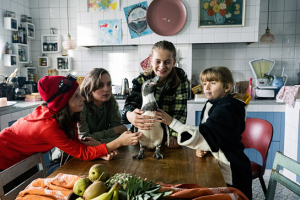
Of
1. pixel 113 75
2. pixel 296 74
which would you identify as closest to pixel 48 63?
pixel 113 75

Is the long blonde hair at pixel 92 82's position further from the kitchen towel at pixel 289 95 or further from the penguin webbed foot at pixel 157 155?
the kitchen towel at pixel 289 95

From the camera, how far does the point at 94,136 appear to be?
57.2 inches

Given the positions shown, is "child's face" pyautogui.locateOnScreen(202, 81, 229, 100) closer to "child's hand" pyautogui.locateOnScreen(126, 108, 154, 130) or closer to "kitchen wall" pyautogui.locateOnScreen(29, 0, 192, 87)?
"child's hand" pyautogui.locateOnScreen(126, 108, 154, 130)

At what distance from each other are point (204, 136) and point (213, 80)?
1.14ft

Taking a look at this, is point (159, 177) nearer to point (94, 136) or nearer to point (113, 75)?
point (94, 136)

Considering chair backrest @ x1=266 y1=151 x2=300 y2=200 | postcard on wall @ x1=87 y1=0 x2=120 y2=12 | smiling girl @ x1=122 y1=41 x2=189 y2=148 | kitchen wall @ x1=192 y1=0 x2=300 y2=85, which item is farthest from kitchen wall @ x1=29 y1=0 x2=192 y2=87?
chair backrest @ x1=266 y1=151 x2=300 y2=200

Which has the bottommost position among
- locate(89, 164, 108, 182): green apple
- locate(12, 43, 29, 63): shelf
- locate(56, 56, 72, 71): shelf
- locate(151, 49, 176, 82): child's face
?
locate(89, 164, 108, 182): green apple

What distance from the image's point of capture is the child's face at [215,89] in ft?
4.31

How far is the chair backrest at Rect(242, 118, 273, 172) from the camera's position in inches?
66.3

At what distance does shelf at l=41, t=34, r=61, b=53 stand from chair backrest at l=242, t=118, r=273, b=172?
9.30 feet

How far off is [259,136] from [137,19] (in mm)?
2009

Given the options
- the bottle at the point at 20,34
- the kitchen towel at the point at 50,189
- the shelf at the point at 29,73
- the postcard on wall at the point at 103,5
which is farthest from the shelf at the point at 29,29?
the kitchen towel at the point at 50,189

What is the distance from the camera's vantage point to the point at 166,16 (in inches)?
116

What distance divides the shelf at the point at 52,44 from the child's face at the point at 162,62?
8.76ft
